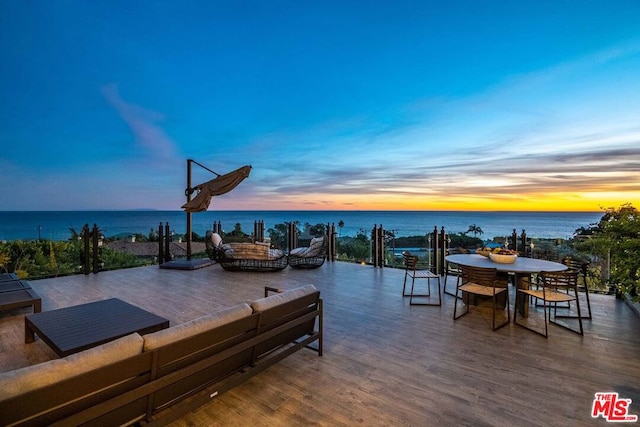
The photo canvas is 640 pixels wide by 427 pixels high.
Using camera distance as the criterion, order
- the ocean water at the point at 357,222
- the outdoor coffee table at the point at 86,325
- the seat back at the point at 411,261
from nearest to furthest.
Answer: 1. the outdoor coffee table at the point at 86,325
2. the seat back at the point at 411,261
3. the ocean water at the point at 357,222

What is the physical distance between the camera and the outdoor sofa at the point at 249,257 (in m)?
7.41

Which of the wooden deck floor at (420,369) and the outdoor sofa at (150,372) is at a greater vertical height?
the outdoor sofa at (150,372)

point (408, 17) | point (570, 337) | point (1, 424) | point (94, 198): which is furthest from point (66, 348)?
point (94, 198)

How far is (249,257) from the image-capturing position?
7.38 metres

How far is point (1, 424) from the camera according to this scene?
3.65 feet

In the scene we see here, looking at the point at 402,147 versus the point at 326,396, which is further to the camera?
the point at 402,147

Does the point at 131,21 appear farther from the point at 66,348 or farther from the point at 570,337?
the point at 570,337

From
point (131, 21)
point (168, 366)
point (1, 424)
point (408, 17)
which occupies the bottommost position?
point (168, 366)

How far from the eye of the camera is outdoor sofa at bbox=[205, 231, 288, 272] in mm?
7410

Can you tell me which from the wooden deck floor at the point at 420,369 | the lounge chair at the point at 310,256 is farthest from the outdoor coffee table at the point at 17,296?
the lounge chair at the point at 310,256

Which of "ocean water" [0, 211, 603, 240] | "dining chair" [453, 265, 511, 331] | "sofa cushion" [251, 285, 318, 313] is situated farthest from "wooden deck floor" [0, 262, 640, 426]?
Answer: "ocean water" [0, 211, 603, 240]

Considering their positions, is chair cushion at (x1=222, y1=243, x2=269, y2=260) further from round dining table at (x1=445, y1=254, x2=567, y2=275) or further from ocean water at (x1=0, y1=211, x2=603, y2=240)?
ocean water at (x1=0, y1=211, x2=603, y2=240)

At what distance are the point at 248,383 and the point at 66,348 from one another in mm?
1684

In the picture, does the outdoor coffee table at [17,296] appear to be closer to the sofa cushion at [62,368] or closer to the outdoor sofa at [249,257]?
the outdoor sofa at [249,257]
